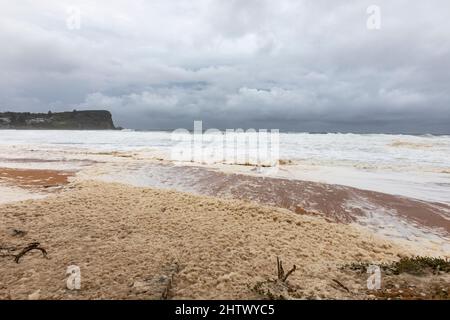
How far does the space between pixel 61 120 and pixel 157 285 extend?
153m

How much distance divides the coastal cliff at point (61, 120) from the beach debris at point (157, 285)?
472 ft

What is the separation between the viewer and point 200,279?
462 centimetres

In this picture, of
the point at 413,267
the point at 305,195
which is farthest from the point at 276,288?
the point at 305,195

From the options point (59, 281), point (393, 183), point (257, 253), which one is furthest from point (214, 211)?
point (393, 183)

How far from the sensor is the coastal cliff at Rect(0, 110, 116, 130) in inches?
5212

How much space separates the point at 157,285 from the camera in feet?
14.5

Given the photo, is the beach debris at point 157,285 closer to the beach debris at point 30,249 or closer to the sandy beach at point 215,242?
the sandy beach at point 215,242

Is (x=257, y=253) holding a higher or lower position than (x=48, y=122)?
lower

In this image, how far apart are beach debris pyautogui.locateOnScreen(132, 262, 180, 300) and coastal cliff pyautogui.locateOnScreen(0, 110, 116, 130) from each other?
144010 mm

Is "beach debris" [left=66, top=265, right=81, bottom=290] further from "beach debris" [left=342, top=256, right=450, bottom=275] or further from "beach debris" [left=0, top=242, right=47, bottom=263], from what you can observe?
"beach debris" [left=342, top=256, right=450, bottom=275]

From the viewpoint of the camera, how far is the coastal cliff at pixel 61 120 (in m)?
132

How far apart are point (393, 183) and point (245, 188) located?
21.6 ft

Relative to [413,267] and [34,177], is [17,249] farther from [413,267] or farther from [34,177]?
[34,177]
